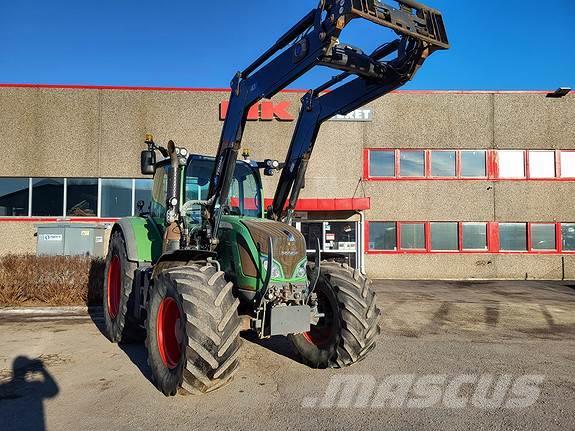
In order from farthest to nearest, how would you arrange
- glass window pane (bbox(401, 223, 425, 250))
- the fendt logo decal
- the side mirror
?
glass window pane (bbox(401, 223, 425, 250))
the fendt logo decal
the side mirror

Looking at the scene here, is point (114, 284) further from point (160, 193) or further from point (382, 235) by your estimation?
point (382, 235)

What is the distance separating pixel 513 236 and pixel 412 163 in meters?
4.98

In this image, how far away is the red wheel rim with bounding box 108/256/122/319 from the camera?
7.42 m

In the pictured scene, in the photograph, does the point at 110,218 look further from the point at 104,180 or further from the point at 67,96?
the point at 67,96

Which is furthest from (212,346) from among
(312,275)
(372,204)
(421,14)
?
(372,204)

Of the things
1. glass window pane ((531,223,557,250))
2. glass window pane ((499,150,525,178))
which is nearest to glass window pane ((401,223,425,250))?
glass window pane ((499,150,525,178))

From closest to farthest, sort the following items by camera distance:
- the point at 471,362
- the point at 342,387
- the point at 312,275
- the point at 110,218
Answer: the point at 342,387 < the point at 312,275 < the point at 471,362 < the point at 110,218

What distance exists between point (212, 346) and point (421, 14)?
11.6ft

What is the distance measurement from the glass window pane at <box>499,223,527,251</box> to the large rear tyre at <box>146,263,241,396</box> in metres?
16.4

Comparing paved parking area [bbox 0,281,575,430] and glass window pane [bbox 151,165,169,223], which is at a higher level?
glass window pane [bbox 151,165,169,223]

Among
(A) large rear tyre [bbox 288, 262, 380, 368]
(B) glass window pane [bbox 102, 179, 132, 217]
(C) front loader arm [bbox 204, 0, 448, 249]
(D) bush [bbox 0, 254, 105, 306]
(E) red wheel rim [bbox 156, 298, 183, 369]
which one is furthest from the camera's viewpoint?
(B) glass window pane [bbox 102, 179, 132, 217]

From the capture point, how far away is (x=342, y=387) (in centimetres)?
486

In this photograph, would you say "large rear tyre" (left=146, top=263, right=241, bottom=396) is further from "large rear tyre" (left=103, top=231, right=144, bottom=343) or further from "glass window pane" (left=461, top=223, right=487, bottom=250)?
"glass window pane" (left=461, top=223, right=487, bottom=250)

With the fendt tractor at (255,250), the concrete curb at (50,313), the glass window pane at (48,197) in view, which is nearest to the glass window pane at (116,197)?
the glass window pane at (48,197)
